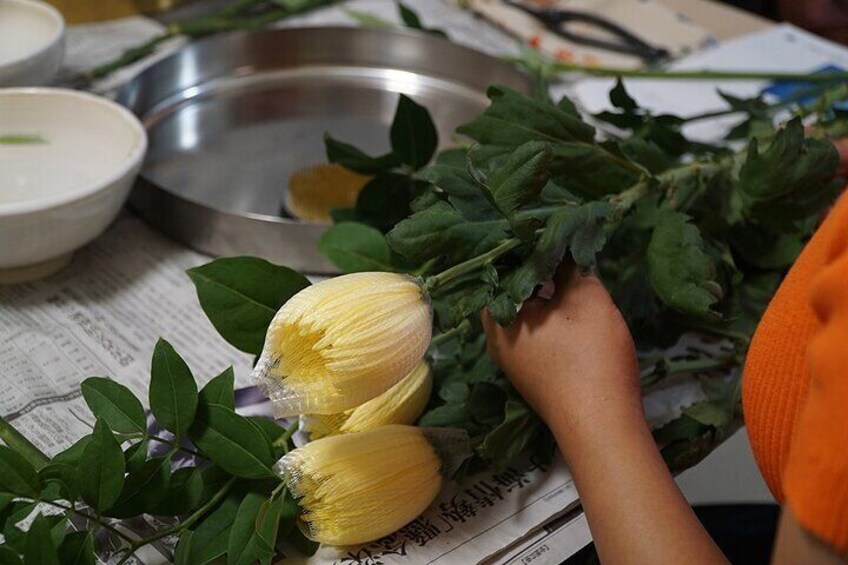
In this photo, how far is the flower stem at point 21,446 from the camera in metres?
0.42

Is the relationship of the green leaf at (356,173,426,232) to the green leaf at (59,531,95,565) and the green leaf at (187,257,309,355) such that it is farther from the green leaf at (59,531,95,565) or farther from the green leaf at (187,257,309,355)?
the green leaf at (59,531,95,565)

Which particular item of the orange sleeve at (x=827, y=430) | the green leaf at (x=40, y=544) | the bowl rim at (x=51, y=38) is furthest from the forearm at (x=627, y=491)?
the bowl rim at (x=51, y=38)

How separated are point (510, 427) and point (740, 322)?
17 cm

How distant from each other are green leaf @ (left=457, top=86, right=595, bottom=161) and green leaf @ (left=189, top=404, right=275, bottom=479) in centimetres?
18

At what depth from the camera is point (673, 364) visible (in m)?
0.53

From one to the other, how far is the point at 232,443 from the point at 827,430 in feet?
0.77

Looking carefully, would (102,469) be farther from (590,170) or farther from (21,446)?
(590,170)

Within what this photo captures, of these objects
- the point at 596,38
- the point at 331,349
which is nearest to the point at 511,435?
the point at 331,349

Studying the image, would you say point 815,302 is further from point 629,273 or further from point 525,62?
point 525,62

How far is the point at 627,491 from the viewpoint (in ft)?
1.32

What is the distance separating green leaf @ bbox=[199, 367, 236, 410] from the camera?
42 centimetres

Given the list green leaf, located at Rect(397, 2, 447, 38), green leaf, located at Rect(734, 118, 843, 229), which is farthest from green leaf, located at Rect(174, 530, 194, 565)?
green leaf, located at Rect(397, 2, 447, 38)

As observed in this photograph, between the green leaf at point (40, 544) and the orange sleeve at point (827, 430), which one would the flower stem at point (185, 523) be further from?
the orange sleeve at point (827, 430)

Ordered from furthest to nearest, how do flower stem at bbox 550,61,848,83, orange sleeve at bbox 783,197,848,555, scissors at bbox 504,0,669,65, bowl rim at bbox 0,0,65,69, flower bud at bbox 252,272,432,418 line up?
1. scissors at bbox 504,0,669,65
2. flower stem at bbox 550,61,848,83
3. bowl rim at bbox 0,0,65,69
4. flower bud at bbox 252,272,432,418
5. orange sleeve at bbox 783,197,848,555
